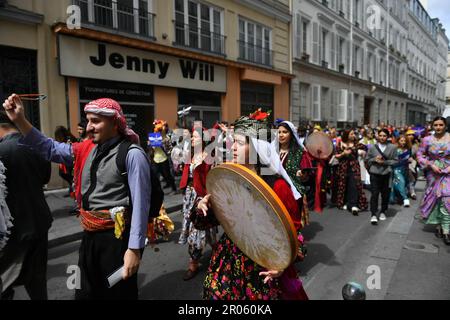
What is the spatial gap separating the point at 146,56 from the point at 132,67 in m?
0.70

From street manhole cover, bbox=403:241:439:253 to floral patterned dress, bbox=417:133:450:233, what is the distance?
1.24 ft

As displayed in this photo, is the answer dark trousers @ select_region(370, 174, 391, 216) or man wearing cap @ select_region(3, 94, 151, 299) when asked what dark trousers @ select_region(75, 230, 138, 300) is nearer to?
man wearing cap @ select_region(3, 94, 151, 299)

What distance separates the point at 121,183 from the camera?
88.4 inches

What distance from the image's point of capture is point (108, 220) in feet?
7.37

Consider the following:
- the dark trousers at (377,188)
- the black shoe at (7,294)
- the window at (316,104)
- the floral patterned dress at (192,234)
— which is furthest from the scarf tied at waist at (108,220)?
the window at (316,104)

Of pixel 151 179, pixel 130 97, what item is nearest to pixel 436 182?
pixel 151 179

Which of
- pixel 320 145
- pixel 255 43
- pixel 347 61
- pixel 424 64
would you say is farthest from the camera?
pixel 424 64

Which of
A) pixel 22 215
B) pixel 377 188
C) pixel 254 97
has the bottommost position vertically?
pixel 377 188

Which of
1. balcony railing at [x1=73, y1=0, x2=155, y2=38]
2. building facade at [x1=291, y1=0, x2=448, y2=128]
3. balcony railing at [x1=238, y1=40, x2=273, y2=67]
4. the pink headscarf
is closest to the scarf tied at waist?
the pink headscarf

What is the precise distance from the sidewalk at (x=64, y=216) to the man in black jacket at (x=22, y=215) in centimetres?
244

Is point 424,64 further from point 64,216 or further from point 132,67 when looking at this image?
point 64,216

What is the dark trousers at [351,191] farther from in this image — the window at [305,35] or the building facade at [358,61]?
the window at [305,35]

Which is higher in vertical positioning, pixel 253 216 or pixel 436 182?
pixel 253 216
